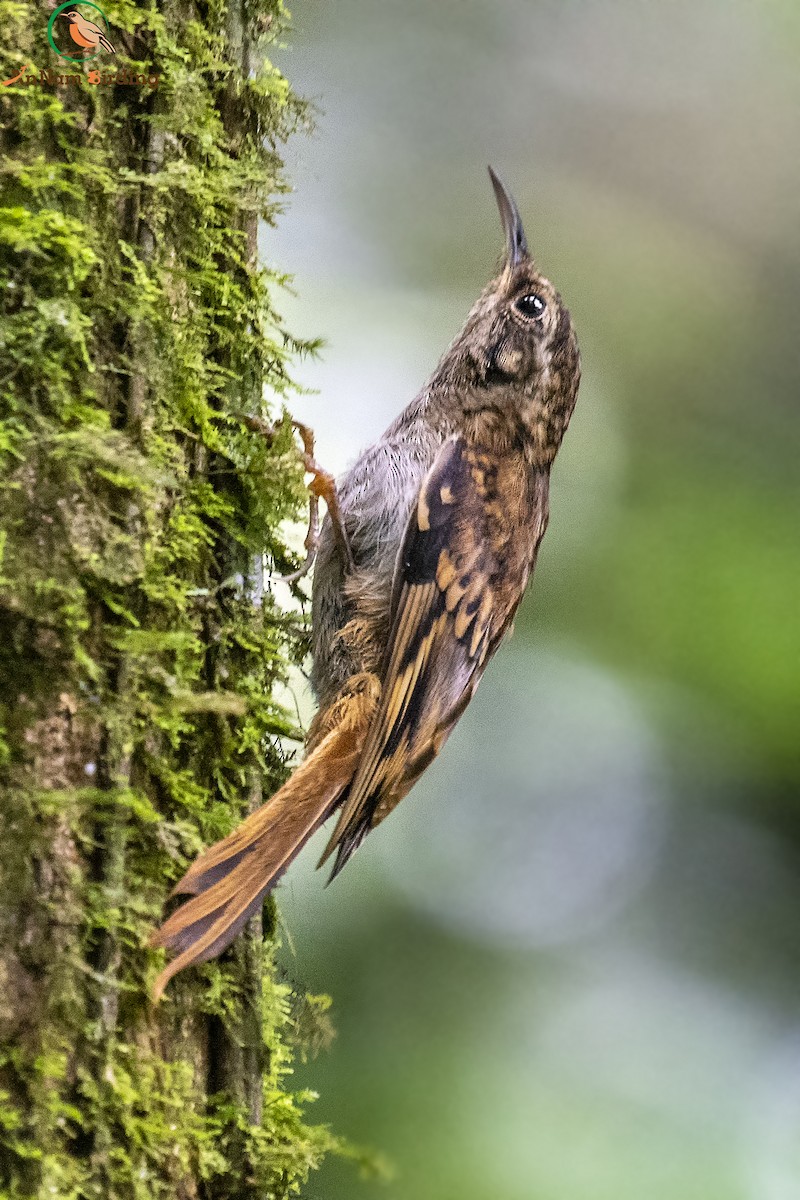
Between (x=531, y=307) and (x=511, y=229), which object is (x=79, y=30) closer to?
(x=531, y=307)

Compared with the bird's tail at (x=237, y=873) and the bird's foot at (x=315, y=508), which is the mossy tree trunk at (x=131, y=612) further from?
the bird's foot at (x=315, y=508)

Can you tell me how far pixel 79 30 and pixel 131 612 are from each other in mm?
1076

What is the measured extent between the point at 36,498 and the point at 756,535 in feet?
11.3

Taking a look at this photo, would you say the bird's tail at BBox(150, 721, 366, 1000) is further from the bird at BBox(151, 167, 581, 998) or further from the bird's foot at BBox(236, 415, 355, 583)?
the bird's foot at BBox(236, 415, 355, 583)

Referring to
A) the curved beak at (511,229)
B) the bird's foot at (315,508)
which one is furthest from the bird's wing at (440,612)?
the curved beak at (511,229)

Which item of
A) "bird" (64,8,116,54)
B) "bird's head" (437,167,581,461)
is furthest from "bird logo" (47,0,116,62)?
"bird's head" (437,167,581,461)

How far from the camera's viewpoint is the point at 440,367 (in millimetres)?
4117

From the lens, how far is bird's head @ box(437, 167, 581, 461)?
13.1 feet

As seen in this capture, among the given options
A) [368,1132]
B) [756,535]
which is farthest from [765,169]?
[368,1132]

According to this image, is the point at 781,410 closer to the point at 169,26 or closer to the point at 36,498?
the point at 169,26

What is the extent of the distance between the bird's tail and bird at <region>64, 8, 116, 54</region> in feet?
4.82

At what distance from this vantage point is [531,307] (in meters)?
4.11

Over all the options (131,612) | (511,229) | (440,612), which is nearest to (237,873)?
(131,612)

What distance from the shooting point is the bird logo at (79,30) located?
218cm
